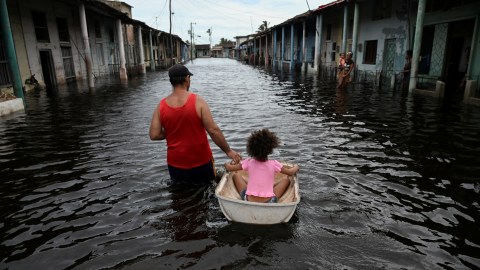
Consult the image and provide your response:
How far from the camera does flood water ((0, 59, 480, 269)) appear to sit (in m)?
3.45

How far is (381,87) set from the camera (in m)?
16.4

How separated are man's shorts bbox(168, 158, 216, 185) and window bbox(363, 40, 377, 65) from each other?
19036mm

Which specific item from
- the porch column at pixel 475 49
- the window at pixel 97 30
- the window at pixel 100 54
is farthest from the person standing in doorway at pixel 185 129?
the window at pixel 97 30

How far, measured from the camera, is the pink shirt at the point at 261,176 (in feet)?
13.1

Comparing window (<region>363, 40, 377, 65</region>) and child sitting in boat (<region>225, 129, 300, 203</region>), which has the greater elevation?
window (<region>363, 40, 377, 65</region>)

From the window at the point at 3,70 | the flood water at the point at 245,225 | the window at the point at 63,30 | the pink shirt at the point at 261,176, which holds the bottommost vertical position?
the flood water at the point at 245,225

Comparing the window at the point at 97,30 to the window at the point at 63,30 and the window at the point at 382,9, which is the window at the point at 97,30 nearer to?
the window at the point at 63,30

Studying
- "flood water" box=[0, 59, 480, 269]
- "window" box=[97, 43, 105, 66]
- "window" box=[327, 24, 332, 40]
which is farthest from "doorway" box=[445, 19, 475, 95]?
"window" box=[97, 43, 105, 66]

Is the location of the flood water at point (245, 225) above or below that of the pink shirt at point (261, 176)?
below

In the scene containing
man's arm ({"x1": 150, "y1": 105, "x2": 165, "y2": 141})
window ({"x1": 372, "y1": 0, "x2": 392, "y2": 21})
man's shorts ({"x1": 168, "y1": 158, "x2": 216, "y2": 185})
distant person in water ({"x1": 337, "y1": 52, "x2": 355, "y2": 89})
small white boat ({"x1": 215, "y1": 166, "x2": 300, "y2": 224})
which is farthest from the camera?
window ({"x1": 372, "y1": 0, "x2": 392, "y2": 21})

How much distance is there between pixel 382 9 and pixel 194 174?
1915cm

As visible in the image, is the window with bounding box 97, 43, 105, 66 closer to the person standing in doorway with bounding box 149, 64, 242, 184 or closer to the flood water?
the flood water

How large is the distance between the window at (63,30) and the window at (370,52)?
18692 millimetres

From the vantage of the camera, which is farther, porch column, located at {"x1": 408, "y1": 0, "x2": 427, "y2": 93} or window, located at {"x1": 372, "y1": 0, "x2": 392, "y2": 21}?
window, located at {"x1": 372, "y1": 0, "x2": 392, "y2": 21}
